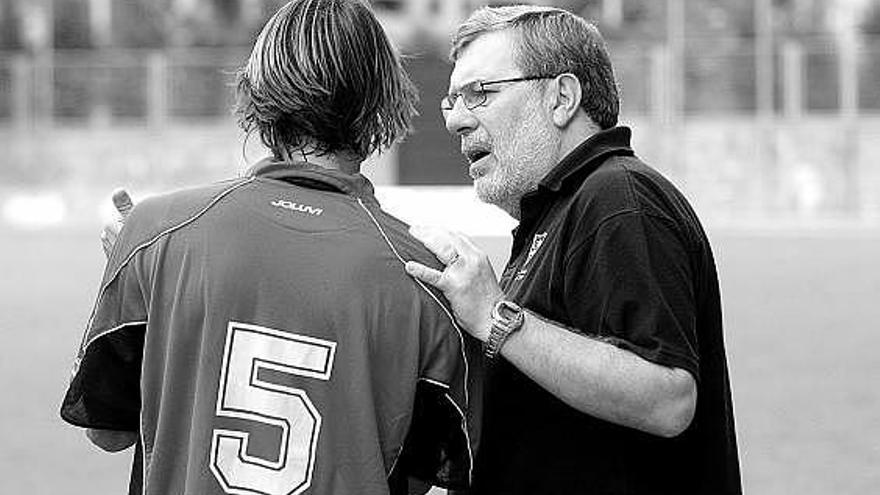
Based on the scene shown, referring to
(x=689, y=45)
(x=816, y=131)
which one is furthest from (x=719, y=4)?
(x=816, y=131)

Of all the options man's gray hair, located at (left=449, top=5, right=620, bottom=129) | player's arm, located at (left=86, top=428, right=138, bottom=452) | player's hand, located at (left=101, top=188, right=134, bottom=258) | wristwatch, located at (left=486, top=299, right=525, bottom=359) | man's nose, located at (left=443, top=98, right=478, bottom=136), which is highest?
man's gray hair, located at (left=449, top=5, right=620, bottom=129)

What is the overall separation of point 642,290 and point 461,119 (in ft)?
1.85

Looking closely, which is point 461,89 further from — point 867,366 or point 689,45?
point 689,45

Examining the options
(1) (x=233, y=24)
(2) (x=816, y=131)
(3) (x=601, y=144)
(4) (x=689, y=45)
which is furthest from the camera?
(1) (x=233, y=24)

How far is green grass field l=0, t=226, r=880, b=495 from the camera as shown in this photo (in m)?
9.05

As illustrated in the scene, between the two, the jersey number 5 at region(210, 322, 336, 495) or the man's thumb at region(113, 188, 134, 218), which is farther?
the man's thumb at region(113, 188, 134, 218)

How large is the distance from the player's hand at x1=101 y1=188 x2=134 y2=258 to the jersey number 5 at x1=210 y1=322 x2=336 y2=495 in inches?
15.7

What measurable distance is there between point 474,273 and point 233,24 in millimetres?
39062

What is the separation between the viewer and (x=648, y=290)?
9.62 ft

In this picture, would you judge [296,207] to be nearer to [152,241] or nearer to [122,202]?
[152,241]

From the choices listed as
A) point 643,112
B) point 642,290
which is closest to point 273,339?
point 642,290

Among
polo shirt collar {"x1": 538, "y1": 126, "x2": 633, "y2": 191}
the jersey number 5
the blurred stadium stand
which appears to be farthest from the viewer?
the blurred stadium stand

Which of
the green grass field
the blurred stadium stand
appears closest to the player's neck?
the green grass field

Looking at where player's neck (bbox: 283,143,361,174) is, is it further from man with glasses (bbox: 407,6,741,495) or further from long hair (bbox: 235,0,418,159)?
man with glasses (bbox: 407,6,741,495)
